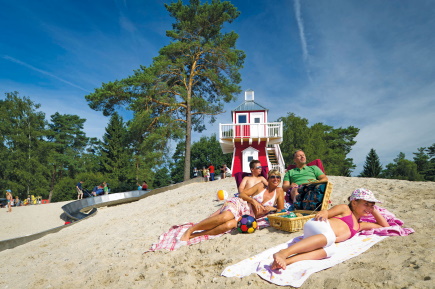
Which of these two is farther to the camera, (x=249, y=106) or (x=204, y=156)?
(x=204, y=156)

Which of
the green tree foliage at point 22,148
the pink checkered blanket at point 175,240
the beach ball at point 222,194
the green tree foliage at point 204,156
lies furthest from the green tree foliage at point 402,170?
the green tree foliage at point 22,148

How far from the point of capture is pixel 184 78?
67.2 feet

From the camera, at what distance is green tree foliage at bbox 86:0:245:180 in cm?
1867

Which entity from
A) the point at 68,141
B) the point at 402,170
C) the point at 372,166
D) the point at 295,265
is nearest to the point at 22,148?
the point at 68,141

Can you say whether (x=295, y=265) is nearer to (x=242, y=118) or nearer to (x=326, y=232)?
(x=326, y=232)

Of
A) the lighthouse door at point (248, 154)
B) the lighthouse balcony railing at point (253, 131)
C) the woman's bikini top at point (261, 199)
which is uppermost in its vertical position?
the lighthouse balcony railing at point (253, 131)

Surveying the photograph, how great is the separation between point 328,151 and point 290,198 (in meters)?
38.7

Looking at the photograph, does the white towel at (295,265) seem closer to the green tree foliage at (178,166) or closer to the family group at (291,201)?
the family group at (291,201)

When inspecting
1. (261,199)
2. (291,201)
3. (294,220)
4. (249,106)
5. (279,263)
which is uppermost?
(249,106)

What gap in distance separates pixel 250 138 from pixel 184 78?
7.58 meters

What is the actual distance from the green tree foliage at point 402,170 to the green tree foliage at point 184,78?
47.1 m

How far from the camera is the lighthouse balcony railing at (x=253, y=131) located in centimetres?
1730

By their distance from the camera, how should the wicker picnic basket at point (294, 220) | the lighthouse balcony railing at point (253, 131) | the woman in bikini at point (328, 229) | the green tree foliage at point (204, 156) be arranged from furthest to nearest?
the green tree foliage at point (204, 156)
the lighthouse balcony railing at point (253, 131)
the wicker picnic basket at point (294, 220)
the woman in bikini at point (328, 229)

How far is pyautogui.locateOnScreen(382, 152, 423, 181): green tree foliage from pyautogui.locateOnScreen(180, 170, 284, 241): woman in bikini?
56.5 metres
